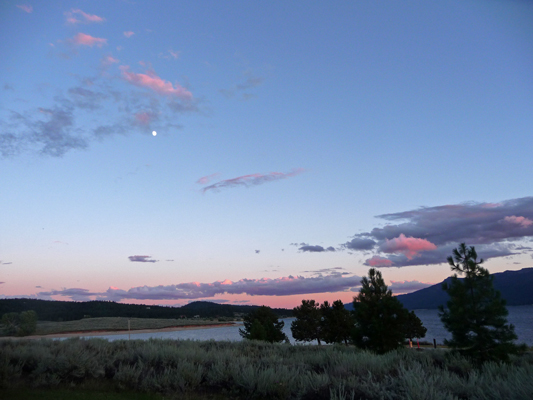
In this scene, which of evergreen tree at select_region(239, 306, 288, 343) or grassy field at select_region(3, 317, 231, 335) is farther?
grassy field at select_region(3, 317, 231, 335)

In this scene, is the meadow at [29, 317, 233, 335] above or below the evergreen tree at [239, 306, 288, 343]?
below

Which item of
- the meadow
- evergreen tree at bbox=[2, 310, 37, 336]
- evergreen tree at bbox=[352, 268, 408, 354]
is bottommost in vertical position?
the meadow

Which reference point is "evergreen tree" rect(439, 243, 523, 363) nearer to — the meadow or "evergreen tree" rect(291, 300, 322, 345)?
"evergreen tree" rect(291, 300, 322, 345)

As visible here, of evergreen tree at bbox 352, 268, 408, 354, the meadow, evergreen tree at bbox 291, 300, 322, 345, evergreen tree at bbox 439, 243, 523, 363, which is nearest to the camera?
evergreen tree at bbox 439, 243, 523, 363

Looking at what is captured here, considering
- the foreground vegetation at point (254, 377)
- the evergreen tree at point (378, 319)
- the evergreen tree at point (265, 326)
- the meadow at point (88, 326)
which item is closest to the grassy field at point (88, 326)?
the meadow at point (88, 326)

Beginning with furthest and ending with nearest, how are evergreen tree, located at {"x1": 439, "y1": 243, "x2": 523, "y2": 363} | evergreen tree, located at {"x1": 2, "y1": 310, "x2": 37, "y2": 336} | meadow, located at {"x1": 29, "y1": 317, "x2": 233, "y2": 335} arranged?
meadow, located at {"x1": 29, "y1": 317, "x2": 233, "y2": 335} < evergreen tree, located at {"x1": 2, "y1": 310, "x2": 37, "y2": 336} < evergreen tree, located at {"x1": 439, "y1": 243, "x2": 523, "y2": 363}

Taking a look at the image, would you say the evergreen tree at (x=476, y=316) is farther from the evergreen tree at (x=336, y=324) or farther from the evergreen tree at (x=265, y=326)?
the evergreen tree at (x=336, y=324)

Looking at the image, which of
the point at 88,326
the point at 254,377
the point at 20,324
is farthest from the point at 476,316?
the point at 88,326

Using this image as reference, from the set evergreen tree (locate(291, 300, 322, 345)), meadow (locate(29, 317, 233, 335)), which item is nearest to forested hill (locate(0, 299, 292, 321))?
meadow (locate(29, 317, 233, 335))

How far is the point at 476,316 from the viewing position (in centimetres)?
1567

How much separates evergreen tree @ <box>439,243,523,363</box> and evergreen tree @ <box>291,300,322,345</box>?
34.8m

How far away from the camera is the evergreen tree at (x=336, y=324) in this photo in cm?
4634

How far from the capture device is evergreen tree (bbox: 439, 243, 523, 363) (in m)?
15.3

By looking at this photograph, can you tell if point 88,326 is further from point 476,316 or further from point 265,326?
point 476,316
